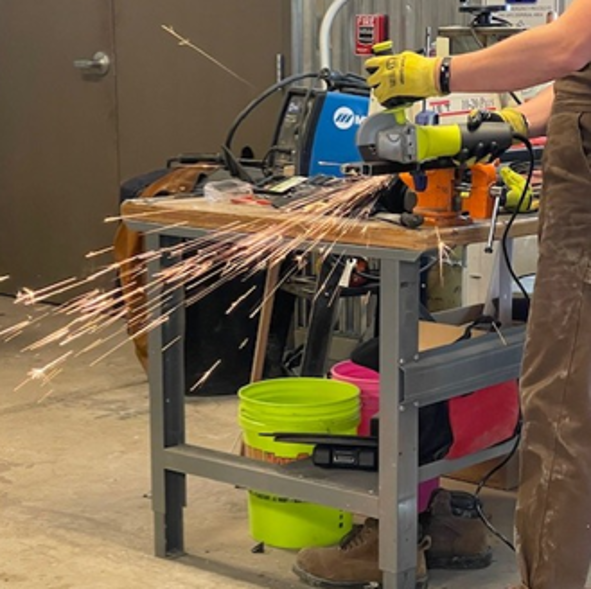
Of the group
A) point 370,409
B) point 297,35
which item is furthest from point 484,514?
point 297,35

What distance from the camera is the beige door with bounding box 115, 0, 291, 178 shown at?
5.01 meters

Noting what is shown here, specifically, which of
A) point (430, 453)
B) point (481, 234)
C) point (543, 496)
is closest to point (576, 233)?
point (481, 234)

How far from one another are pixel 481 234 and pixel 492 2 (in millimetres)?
1532

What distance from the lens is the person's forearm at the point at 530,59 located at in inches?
93.1

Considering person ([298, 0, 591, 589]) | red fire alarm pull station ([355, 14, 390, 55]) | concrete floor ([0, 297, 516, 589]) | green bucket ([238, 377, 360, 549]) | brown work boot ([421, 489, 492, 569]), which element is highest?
red fire alarm pull station ([355, 14, 390, 55])

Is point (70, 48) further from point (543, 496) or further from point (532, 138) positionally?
point (543, 496)

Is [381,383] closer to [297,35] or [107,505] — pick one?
[107,505]

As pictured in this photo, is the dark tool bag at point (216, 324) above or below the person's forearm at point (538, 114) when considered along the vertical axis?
below

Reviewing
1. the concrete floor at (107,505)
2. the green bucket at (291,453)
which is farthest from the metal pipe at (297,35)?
the green bucket at (291,453)

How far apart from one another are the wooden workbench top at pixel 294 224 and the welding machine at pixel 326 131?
0.43m

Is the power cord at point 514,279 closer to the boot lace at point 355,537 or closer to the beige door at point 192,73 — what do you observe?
the boot lace at point 355,537

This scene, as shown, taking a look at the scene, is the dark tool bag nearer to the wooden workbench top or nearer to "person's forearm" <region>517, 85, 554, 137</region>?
the wooden workbench top

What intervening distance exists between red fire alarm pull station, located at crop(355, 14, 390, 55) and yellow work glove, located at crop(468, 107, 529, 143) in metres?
1.75

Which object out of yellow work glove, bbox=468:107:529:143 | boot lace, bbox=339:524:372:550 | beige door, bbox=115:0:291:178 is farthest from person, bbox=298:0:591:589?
beige door, bbox=115:0:291:178
